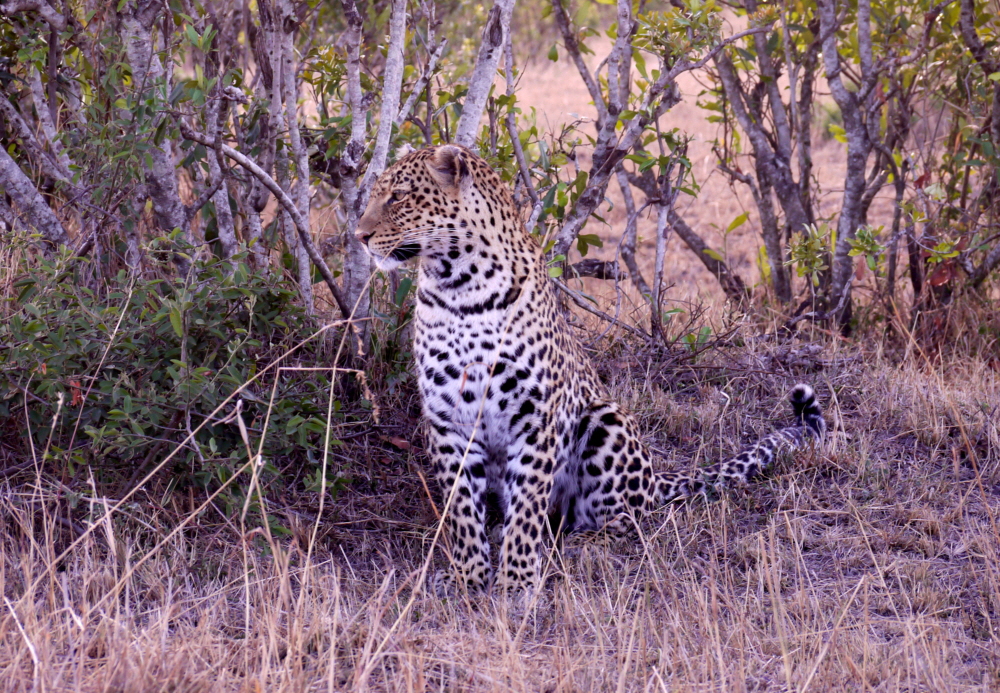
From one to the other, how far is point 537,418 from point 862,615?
4.75 feet

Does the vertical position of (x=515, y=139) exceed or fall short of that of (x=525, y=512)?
it exceeds it

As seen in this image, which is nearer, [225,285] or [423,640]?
[423,640]

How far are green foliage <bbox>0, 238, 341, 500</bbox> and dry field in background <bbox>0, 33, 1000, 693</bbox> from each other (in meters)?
0.22

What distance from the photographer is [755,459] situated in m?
4.83

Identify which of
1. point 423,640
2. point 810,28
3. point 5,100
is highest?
point 810,28

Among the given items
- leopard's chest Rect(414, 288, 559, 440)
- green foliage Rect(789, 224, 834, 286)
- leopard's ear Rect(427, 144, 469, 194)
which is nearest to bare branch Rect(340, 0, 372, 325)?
leopard's chest Rect(414, 288, 559, 440)

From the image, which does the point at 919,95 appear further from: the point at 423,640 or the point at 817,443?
the point at 423,640

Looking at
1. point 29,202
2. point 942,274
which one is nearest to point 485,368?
point 29,202

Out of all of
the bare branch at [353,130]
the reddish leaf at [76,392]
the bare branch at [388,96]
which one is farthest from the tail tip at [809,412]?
the reddish leaf at [76,392]

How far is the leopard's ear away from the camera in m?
4.11

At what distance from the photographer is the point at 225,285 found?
4328mm

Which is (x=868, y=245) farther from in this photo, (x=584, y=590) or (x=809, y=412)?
(x=584, y=590)

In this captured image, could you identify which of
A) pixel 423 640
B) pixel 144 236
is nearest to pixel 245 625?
pixel 423 640

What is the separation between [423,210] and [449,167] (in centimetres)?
20
